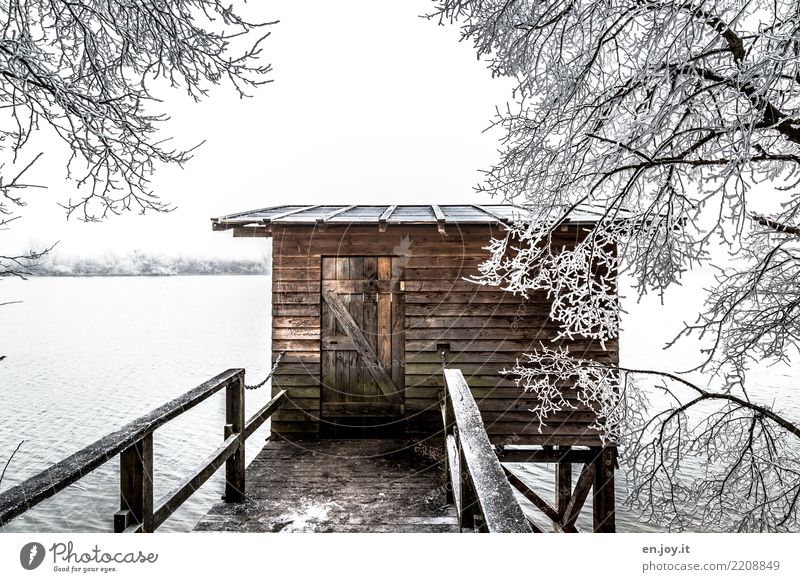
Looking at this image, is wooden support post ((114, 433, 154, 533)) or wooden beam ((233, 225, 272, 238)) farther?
wooden beam ((233, 225, 272, 238))

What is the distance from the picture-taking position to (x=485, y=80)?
2.24m

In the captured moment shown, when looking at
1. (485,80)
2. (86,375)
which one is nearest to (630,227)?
(485,80)

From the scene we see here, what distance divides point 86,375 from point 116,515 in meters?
4.16

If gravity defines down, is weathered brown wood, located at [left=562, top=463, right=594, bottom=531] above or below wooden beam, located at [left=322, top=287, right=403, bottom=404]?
below

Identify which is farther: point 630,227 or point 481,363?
point 481,363

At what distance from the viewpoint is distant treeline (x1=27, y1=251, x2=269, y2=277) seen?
5.49 feet

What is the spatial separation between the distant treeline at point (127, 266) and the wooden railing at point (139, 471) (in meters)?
0.70

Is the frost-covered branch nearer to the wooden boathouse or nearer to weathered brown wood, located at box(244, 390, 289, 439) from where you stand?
weathered brown wood, located at box(244, 390, 289, 439)

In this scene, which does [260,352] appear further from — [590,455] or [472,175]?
[472,175]

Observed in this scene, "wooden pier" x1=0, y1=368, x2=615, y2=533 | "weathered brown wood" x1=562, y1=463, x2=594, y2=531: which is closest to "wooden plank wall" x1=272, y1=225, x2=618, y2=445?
"wooden pier" x1=0, y1=368, x2=615, y2=533

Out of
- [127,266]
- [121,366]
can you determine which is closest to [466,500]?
[127,266]

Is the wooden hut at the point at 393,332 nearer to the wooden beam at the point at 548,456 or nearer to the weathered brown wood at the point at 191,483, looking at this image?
the wooden beam at the point at 548,456

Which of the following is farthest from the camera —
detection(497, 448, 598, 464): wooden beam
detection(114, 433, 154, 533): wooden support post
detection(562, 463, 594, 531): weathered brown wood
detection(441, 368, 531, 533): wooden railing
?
detection(562, 463, 594, 531): weathered brown wood

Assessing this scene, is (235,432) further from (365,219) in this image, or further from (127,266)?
(365,219)
